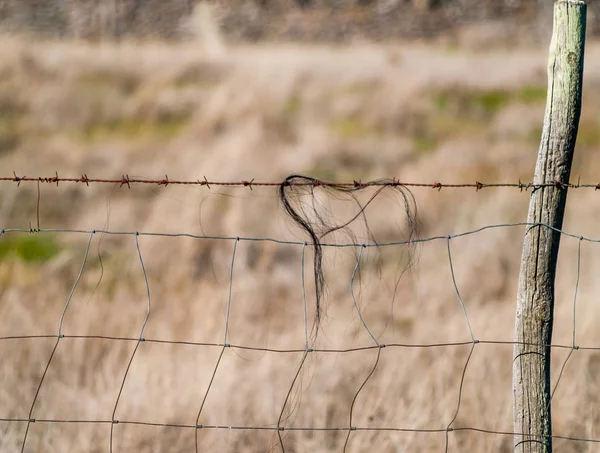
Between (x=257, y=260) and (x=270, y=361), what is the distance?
1.88 meters

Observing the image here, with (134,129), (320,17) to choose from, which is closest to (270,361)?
(134,129)

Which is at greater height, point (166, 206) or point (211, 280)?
point (166, 206)

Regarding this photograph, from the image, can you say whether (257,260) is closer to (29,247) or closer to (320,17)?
(29,247)

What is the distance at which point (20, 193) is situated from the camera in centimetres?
749

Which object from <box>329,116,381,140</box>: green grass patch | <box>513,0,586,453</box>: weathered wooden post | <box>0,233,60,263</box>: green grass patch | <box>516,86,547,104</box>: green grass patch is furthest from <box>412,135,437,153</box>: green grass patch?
<box>513,0,586,453</box>: weathered wooden post

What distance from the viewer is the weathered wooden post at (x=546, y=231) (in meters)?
2.68

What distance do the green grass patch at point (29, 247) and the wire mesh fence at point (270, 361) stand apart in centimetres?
91

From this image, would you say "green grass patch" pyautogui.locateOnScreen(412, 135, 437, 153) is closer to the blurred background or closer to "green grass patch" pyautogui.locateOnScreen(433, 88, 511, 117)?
"green grass patch" pyautogui.locateOnScreen(433, 88, 511, 117)

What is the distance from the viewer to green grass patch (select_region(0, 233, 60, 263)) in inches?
263

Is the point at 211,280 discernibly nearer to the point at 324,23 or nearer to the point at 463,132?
the point at 463,132

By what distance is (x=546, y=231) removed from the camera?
2.67m

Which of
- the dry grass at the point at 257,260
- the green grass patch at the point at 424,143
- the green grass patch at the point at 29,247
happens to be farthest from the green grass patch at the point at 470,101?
the green grass patch at the point at 29,247

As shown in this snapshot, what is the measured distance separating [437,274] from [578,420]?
1954 mm

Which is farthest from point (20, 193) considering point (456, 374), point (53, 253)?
point (456, 374)
